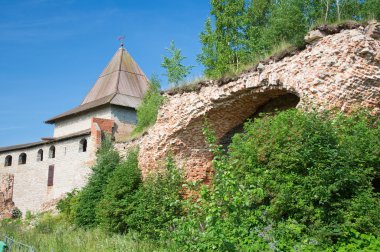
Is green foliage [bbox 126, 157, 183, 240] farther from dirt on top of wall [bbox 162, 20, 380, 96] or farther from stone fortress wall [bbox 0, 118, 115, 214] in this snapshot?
stone fortress wall [bbox 0, 118, 115, 214]

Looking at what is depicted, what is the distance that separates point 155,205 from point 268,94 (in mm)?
4158

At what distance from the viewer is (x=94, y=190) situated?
14.9 meters

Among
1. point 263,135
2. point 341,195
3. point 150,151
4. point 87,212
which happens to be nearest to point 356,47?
point 263,135

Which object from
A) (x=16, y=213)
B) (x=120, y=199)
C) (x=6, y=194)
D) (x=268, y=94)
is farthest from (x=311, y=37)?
(x=6, y=194)

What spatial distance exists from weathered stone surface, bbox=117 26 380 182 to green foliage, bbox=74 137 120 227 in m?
1.66

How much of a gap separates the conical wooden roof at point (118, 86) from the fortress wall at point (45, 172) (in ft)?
10.6

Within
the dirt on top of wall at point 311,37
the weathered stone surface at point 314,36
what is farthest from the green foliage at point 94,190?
the weathered stone surface at point 314,36

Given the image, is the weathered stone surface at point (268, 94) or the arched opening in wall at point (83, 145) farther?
the arched opening in wall at point (83, 145)

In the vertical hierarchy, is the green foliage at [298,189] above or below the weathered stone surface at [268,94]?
below

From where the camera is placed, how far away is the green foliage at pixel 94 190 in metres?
14.5

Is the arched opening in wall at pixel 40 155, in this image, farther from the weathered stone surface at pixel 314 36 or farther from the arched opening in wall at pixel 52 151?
the weathered stone surface at pixel 314 36

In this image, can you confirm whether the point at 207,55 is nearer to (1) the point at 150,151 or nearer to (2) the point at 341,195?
(1) the point at 150,151

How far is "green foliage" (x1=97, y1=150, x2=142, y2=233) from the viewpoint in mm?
11859

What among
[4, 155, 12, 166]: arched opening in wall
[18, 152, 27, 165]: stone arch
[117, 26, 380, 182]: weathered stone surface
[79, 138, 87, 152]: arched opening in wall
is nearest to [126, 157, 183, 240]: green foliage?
[117, 26, 380, 182]: weathered stone surface
